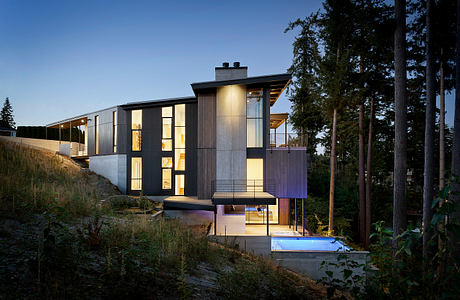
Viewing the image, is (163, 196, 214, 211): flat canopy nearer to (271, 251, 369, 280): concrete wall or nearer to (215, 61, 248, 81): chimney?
(271, 251, 369, 280): concrete wall

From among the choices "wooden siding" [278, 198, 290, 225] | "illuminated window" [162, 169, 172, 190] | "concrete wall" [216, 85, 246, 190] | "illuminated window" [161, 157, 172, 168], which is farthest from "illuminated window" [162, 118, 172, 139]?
"wooden siding" [278, 198, 290, 225]

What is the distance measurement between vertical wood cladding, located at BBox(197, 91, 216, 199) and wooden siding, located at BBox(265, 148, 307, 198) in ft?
10.5

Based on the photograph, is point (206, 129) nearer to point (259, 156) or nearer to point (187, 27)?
point (259, 156)

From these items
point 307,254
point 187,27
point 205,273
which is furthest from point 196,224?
point 187,27

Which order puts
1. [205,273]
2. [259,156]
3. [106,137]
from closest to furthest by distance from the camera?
1. [205,273]
2. [259,156]
3. [106,137]

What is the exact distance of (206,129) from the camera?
1364 cm

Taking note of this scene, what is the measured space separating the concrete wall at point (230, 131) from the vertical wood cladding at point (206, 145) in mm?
372

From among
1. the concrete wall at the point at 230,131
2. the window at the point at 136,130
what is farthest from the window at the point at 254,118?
the window at the point at 136,130

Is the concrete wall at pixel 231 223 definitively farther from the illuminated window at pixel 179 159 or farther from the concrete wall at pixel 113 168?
the concrete wall at pixel 113 168

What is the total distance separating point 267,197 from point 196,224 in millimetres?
4840

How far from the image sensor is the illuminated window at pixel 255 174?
1292cm

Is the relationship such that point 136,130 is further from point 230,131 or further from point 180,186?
point 230,131

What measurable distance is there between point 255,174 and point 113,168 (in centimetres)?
1055

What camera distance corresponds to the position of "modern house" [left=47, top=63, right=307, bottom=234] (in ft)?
40.5
